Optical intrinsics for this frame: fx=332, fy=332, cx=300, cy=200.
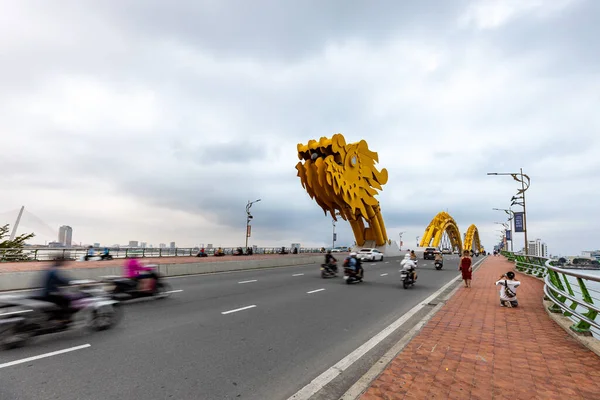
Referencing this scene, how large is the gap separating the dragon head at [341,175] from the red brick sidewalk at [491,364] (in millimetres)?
32953

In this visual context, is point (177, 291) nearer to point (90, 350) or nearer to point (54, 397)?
point (90, 350)

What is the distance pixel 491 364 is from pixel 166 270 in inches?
673

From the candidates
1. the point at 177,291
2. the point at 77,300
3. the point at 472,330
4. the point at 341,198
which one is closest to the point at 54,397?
the point at 77,300

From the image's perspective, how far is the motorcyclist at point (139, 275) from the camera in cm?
1019

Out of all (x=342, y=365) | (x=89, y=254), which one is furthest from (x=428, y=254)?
(x=342, y=365)

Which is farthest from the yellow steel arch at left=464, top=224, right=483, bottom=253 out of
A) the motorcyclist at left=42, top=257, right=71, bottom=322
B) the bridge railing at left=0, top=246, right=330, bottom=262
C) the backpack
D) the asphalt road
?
the motorcyclist at left=42, top=257, right=71, bottom=322

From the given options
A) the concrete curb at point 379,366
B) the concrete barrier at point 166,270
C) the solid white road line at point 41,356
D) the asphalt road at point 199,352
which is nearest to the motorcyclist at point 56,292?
the concrete barrier at point 166,270

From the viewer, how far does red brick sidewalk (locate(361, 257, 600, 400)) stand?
4109mm

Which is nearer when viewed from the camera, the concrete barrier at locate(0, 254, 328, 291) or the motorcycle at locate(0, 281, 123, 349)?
the motorcycle at locate(0, 281, 123, 349)

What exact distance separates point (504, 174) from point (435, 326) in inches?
931

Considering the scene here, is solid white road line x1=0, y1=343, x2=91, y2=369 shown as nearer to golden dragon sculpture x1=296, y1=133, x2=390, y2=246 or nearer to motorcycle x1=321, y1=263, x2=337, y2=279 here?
motorcycle x1=321, y1=263, x2=337, y2=279

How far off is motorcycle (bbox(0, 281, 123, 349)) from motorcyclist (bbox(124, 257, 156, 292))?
Result: 2760 millimetres

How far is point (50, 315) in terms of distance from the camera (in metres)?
6.27

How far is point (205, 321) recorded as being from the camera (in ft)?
25.9
